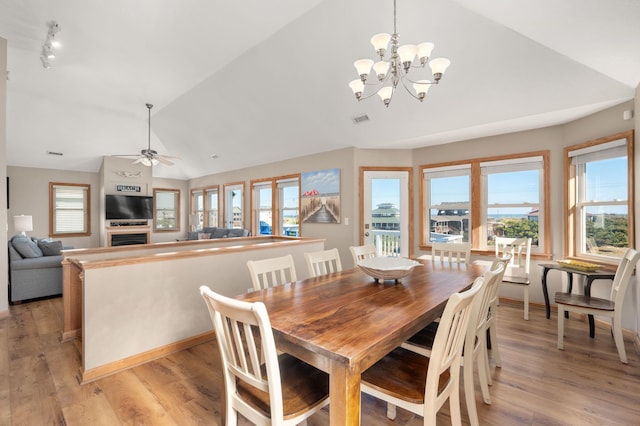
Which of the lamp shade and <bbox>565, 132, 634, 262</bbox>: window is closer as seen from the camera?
<bbox>565, 132, 634, 262</bbox>: window

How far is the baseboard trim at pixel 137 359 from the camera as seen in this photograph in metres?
2.21

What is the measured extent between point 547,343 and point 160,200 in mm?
9681

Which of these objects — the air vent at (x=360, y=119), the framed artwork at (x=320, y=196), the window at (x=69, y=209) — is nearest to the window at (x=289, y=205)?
the framed artwork at (x=320, y=196)

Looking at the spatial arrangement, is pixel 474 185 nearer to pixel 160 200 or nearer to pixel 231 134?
pixel 231 134

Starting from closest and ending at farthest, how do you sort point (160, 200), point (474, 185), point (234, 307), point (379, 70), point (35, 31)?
point (234, 307), point (379, 70), point (35, 31), point (474, 185), point (160, 200)

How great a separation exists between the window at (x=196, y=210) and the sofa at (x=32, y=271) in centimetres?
424

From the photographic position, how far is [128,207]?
7.73 m

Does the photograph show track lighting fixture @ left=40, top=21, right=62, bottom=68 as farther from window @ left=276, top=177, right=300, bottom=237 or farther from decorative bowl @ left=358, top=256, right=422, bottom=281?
decorative bowl @ left=358, top=256, right=422, bottom=281

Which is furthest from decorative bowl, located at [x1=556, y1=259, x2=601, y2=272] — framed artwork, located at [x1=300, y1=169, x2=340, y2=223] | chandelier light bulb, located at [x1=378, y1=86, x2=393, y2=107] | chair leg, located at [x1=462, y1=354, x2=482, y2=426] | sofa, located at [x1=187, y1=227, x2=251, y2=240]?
sofa, located at [x1=187, y1=227, x2=251, y2=240]

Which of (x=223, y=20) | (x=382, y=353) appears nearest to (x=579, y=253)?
(x=382, y=353)

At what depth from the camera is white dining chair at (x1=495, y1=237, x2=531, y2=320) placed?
3711 millimetres

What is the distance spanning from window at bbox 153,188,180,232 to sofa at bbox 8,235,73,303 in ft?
15.5

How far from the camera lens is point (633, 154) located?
9.74 ft

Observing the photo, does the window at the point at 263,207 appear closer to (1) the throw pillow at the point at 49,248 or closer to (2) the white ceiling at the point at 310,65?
(2) the white ceiling at the point at 310,65
